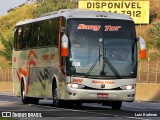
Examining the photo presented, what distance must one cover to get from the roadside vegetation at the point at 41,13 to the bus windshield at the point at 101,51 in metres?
45.1

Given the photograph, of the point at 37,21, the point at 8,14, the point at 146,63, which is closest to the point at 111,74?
the point at 37,21

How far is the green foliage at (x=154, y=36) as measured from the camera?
86625mm

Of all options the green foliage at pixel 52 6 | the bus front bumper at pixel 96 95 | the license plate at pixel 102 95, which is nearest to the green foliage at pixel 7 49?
the green foliage at pixel 52 6

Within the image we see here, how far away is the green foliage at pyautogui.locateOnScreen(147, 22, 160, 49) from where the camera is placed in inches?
3410

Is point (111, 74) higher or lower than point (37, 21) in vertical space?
lower

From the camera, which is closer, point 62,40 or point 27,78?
point 62,40

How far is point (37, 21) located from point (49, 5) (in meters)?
80.7

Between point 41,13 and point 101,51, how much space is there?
85.7 meters

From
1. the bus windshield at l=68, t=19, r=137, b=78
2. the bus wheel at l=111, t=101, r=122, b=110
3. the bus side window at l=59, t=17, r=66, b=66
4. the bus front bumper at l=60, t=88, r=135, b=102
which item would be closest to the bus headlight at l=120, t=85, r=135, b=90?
the bus front bumper at l=60, t=88, r=135, b=102

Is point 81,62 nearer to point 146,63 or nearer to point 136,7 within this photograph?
point 146,63

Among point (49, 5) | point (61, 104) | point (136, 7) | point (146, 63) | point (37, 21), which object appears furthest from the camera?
point (49, 5)

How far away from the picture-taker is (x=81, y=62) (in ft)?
87.2

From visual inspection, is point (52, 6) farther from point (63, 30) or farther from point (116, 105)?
point (63, 30)

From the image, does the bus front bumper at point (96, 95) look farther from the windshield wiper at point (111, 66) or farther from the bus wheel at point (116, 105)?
the bus wheel at point (116, 105)
